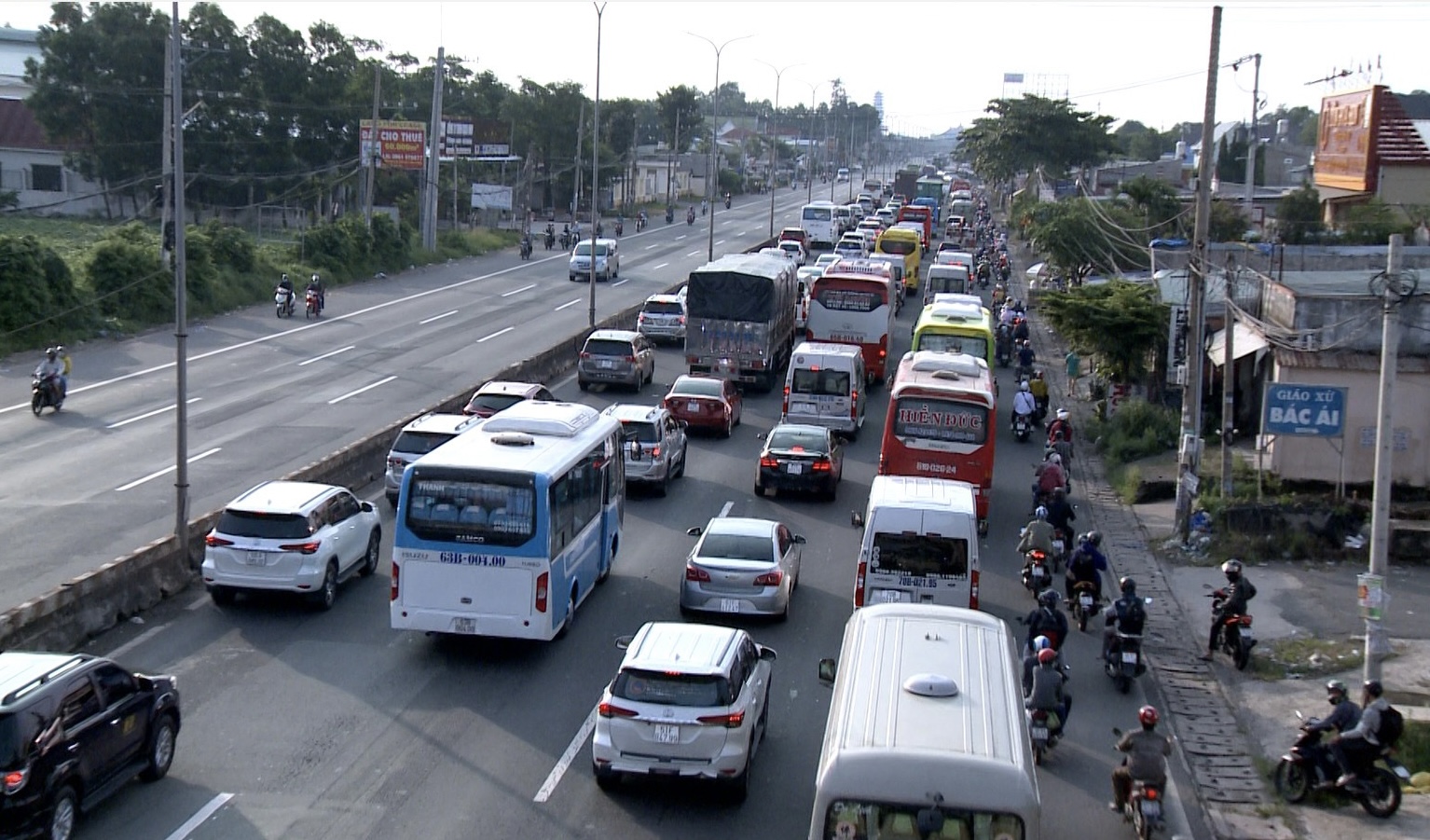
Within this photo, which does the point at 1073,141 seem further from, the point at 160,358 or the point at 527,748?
the point at 527,748

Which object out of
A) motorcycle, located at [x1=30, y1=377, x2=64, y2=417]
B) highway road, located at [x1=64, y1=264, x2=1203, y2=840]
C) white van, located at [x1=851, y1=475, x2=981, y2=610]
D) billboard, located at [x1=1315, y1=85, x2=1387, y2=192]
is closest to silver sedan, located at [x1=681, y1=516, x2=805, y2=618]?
highway road, located at [x1=64, y1=264, x2=1203, y2=840]

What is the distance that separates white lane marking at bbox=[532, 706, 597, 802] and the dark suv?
352 cm

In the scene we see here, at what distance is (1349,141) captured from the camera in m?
61.2

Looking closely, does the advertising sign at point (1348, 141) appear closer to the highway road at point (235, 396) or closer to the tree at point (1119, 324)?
the tree at point (1119, 324)

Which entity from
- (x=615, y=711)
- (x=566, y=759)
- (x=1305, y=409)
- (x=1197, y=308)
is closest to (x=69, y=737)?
(x=615, y=711)

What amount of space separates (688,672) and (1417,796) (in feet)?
24.0

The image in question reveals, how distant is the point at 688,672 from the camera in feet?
41.9

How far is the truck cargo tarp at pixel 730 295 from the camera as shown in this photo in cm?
3731

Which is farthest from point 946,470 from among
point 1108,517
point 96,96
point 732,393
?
point 96,96

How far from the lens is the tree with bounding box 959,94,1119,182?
93812 millimetres

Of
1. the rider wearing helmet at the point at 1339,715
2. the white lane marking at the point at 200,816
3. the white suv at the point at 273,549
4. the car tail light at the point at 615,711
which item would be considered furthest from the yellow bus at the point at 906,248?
the white lane marking at the point at 200,816

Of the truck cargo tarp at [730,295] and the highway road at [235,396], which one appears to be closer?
the highway road at [235,396]

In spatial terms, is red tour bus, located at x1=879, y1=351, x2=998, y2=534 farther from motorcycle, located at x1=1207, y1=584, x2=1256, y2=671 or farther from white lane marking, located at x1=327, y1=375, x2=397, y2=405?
white lane marking, located at x1=327, y1=375, x2=397, y2=405

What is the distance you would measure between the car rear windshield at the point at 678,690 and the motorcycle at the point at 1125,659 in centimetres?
639
